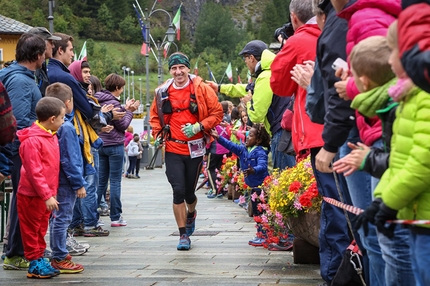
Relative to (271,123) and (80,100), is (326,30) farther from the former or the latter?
(80,100)

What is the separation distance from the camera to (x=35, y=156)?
7.12 meters

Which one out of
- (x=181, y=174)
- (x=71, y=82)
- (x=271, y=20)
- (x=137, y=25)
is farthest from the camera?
(x=271, y=20)

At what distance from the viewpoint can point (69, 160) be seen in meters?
7.61

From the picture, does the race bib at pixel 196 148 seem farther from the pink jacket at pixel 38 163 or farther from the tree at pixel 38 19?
the tree at pixel 38 19

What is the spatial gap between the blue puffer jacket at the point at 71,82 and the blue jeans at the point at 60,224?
176cm

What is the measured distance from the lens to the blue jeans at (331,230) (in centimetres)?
588

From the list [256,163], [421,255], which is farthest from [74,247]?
[421,255]

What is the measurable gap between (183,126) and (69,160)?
6.67 feet

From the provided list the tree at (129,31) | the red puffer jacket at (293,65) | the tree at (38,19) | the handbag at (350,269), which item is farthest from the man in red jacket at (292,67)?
the tree at (129,31)

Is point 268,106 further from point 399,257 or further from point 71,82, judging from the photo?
point 399,257

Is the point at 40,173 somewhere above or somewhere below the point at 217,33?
above

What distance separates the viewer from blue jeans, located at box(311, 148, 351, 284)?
588 centimetres

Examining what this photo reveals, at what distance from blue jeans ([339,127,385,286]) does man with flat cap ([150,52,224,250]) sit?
454 centimetres

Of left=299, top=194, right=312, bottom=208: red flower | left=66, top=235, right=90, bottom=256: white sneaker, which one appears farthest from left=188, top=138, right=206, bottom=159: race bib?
left=299, top=194, right=312, bottom=208: red flower
